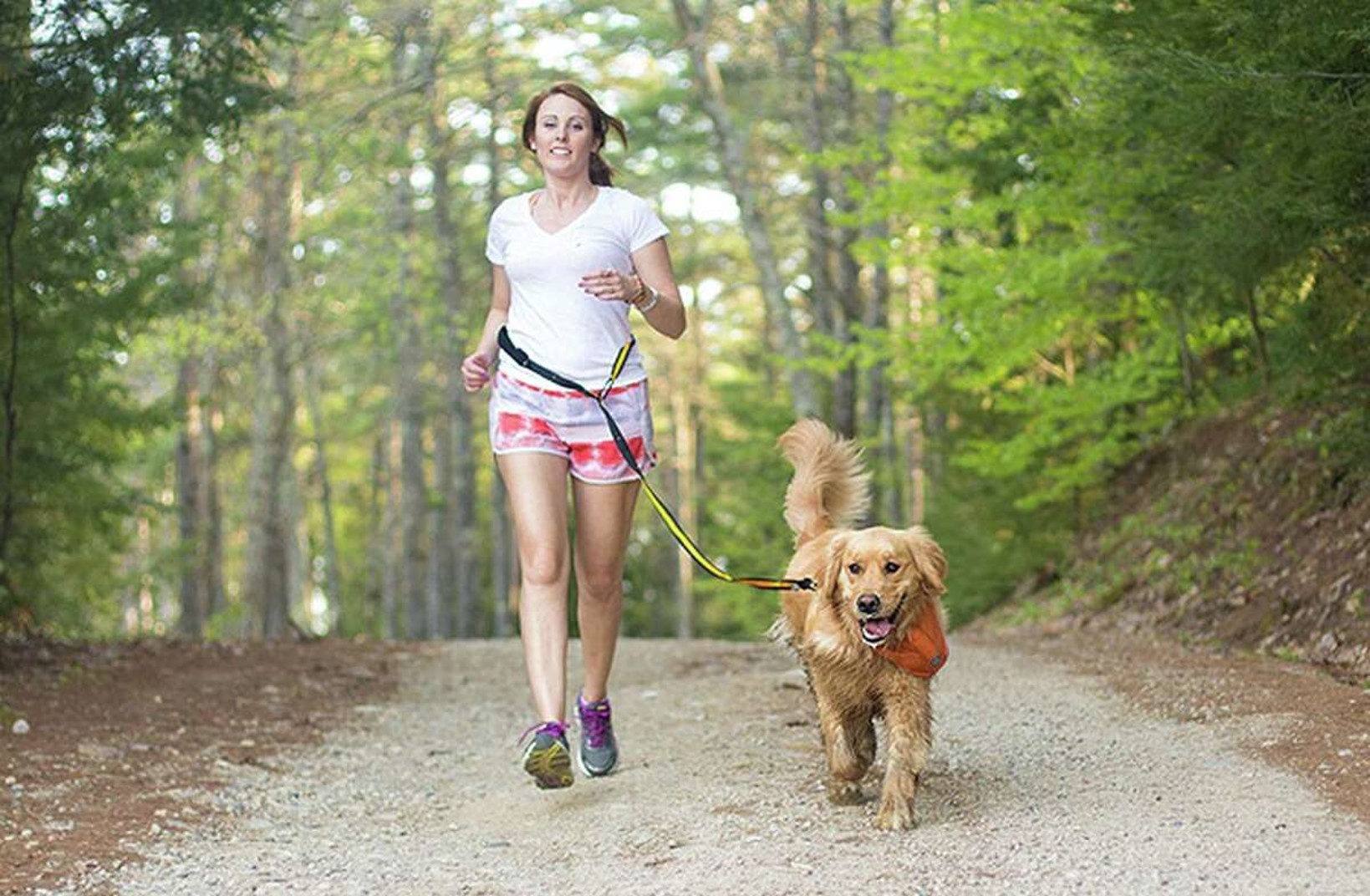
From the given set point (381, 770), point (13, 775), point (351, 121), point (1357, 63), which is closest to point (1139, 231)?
point (1357, 63)

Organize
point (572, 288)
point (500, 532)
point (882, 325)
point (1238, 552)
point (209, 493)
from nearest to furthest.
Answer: point (572, 288) → point (1238, 552) → point (882, 325) → point (209, 493) → point (500, 532)

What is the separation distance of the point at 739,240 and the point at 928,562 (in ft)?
86.3

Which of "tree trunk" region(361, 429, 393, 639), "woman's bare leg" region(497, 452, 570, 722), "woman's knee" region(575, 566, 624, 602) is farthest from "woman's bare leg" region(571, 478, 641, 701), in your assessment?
"tree trunk" region(361, 429, 393, 639)

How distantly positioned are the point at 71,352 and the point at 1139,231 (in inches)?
278

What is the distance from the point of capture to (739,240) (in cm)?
3062

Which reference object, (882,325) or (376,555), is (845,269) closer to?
(882,325)

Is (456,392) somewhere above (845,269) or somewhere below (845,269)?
below

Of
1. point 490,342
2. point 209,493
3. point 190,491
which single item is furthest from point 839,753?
point 209,493

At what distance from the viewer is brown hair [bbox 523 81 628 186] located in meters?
5.41

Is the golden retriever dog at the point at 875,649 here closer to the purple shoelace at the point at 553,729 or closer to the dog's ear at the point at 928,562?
the dog's ear at the point at 928,562

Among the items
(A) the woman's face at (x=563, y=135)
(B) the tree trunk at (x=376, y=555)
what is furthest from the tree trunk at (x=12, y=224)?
(B) the tree trunk at (x=376, y=555)

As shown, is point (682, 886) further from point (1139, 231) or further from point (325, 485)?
point (325, 485)

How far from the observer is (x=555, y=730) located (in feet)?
17.0

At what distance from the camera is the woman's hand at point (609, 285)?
5000 mm
